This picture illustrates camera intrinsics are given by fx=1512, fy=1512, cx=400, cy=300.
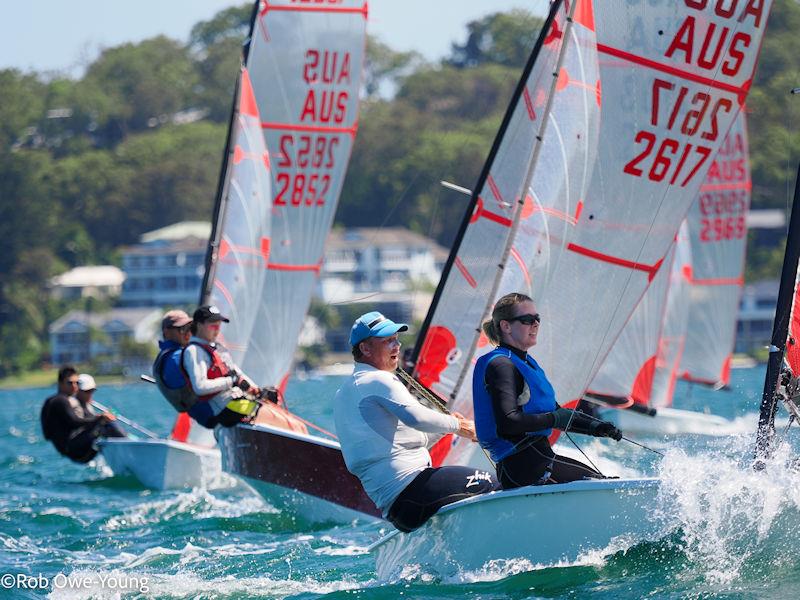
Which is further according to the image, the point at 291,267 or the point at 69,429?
the point at 291,267

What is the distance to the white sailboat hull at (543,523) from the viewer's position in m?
5.38

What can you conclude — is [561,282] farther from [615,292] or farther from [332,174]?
[332,174]

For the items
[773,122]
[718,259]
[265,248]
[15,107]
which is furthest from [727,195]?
[15,107]

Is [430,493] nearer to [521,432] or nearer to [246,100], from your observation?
[521,432]

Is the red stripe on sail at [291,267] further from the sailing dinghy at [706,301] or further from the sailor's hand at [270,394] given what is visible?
the sailing dinghy at [706,301]

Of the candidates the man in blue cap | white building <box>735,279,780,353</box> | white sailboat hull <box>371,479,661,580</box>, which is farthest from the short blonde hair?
white building <box>735,279,780,353</box>

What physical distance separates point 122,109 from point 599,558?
83.6 meters

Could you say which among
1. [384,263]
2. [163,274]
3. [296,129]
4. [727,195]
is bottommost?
[163,274]

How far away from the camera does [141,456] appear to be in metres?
10.5

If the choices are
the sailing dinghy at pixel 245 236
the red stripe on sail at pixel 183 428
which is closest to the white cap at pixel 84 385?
the red stripe on sail at pixel 183 428

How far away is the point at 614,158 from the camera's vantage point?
A: 768 centimetres

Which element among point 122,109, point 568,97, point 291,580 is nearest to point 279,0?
point 568,97

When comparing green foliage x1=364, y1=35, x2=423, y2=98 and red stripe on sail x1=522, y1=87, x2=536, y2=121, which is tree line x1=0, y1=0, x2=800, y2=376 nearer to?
green foliage x1=364, y1=35, x2=423, y2=98
